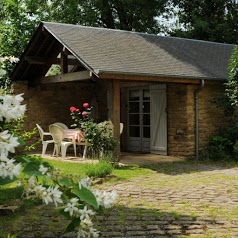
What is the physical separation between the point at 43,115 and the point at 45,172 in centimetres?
1190

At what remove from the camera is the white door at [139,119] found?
13.5 metres

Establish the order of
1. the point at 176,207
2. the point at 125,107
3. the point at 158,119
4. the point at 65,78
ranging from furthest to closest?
1. the point at 125,107
2. the point at 158,119
3. the point at 65,78
4. the point at 176,207

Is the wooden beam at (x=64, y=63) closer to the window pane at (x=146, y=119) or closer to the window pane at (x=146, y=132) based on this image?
the window pane at (x=146, y=119)

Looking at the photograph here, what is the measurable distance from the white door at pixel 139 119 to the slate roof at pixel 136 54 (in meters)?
1.54

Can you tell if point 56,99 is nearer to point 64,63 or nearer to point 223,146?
point 64,63

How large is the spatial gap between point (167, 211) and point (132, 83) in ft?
27.6

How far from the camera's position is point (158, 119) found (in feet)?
41.7

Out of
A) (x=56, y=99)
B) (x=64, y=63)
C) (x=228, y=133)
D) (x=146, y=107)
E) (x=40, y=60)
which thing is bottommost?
(x=228, y=133)

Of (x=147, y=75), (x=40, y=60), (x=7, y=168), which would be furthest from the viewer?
(x=40, y=60)

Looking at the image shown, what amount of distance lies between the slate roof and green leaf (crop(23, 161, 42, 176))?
23.2ft

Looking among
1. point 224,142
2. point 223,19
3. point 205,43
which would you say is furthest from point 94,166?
point 223,19

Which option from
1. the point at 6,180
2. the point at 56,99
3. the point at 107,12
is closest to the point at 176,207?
the point at 6,180

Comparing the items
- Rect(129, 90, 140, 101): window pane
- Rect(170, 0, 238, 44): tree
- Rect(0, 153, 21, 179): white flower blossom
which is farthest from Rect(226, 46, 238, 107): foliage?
Rect(170, 0, 238, 44): tree

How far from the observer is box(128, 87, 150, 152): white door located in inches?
532
